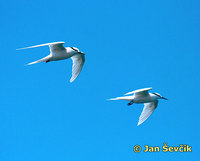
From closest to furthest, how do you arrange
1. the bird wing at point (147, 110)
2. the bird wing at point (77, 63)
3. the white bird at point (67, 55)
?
the white bird at point (67, 55), the bird wing at point (147, 110), the bird wing at point (77, 63)

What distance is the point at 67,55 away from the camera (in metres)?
20.6

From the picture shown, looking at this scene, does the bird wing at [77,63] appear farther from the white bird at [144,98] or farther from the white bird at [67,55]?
the white bird at [144,98]

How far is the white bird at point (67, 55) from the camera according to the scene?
2012cm

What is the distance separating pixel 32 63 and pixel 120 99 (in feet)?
14.1

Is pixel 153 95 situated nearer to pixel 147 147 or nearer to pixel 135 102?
pixel 135 102

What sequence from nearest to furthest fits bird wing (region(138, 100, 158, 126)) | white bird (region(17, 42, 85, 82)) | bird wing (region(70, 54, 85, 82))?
1. white bird (region(17, 42, 85, 82))
2. bird wing (region(138, 100, 158, 126))
3. bird wing (region(70, 54, 85, 82))

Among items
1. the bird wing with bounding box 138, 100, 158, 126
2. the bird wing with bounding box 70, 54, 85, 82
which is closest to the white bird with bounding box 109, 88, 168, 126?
the bird wing with bounding box 138, 100, 158, 126

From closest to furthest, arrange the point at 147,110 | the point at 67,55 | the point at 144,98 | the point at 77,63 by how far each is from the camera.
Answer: the point at 144,98 < the point at 67,55 < the point at 147,110 < the point at 77,63

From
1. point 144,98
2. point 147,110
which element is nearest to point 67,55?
point 144,98

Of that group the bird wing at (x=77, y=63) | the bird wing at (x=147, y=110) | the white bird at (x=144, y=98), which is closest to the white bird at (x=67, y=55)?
the bird wing at (x=77, y=63)

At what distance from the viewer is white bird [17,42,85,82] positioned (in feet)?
66.0

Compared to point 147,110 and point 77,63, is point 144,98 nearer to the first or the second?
point 147,110

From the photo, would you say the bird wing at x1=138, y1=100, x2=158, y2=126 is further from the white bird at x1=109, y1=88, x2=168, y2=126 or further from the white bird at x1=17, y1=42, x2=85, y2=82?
the white bird at x1=17, y1=42, x2=85, y2=82

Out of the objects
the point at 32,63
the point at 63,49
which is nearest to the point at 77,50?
the point at 63,49
